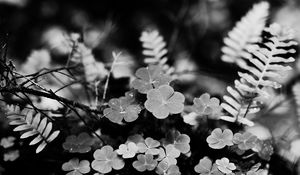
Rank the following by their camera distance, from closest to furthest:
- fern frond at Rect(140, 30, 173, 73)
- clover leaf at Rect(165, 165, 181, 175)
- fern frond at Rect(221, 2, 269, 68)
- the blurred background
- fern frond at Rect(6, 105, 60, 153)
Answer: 1. clover leaf at Rect(165, 165, 181, 175)
2. fern frond at Rect(6, 105, 60, 153)
3. fern frond at Rect(140, 30, 173, 73)
4. fern frond at Rect(221, 2, 269, 68)
5. the blurred background

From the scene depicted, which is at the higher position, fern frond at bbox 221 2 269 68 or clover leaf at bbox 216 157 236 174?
fern frond at bbox 221 2 269 68

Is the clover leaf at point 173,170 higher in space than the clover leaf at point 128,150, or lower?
Answer: lower

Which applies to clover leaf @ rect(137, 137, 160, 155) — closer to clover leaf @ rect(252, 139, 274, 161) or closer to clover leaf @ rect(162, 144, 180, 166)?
clover leaf @ rect(162, 144, 180, 166)

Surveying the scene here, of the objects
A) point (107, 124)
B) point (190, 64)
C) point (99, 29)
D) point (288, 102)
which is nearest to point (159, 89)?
point (107, 124)

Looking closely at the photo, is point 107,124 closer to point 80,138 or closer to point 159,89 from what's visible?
point 80,138

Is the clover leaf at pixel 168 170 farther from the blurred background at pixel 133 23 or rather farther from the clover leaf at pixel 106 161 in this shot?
the blurred background at pixel 133 23

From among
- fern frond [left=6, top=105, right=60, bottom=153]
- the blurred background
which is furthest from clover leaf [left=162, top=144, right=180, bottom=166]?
the blurred background

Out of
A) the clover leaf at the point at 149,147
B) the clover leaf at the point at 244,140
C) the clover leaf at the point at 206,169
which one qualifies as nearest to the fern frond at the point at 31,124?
the clover leaf at the point at 149,147
